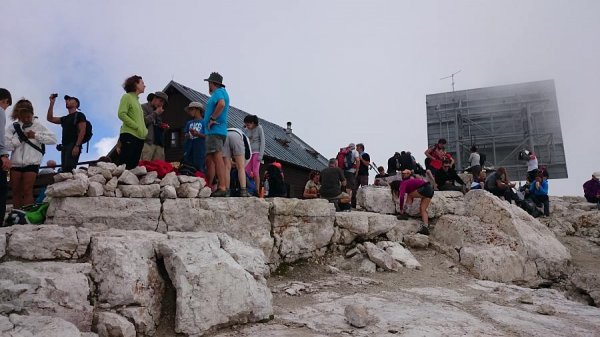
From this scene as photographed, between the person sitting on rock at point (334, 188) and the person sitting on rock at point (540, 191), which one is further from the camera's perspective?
the person sitting on rock at point (540, 191)

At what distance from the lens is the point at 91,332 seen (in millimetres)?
3387

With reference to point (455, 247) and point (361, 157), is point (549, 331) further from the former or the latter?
point (361, 157)

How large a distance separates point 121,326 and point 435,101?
2263 cm

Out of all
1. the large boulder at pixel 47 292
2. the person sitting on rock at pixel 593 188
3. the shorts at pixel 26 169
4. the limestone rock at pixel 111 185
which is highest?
the person sitting on rock at pixel 593 188

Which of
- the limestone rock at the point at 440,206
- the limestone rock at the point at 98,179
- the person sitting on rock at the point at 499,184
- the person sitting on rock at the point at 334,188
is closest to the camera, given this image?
the limestone rock at the point at 98,179

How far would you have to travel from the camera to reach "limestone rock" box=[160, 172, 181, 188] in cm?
545

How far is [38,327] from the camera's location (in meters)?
2.97

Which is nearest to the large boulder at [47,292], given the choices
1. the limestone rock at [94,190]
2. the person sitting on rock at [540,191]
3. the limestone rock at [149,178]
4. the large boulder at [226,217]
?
the limestone rock at [94,190]

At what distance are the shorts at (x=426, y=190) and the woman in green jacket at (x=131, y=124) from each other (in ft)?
17.6

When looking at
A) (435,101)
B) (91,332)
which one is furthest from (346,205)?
(435,101)

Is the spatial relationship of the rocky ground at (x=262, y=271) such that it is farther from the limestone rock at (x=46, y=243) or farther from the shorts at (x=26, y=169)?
the shorts at (x=26, y=169)

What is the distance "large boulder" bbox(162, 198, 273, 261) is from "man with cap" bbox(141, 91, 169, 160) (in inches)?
76.7

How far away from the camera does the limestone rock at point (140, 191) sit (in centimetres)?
516

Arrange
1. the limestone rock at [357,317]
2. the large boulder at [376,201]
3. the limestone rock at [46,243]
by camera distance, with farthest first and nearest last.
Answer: the large boulder at [376,201], the limestone rock at [357,317], the limestone rock at [46,243]
